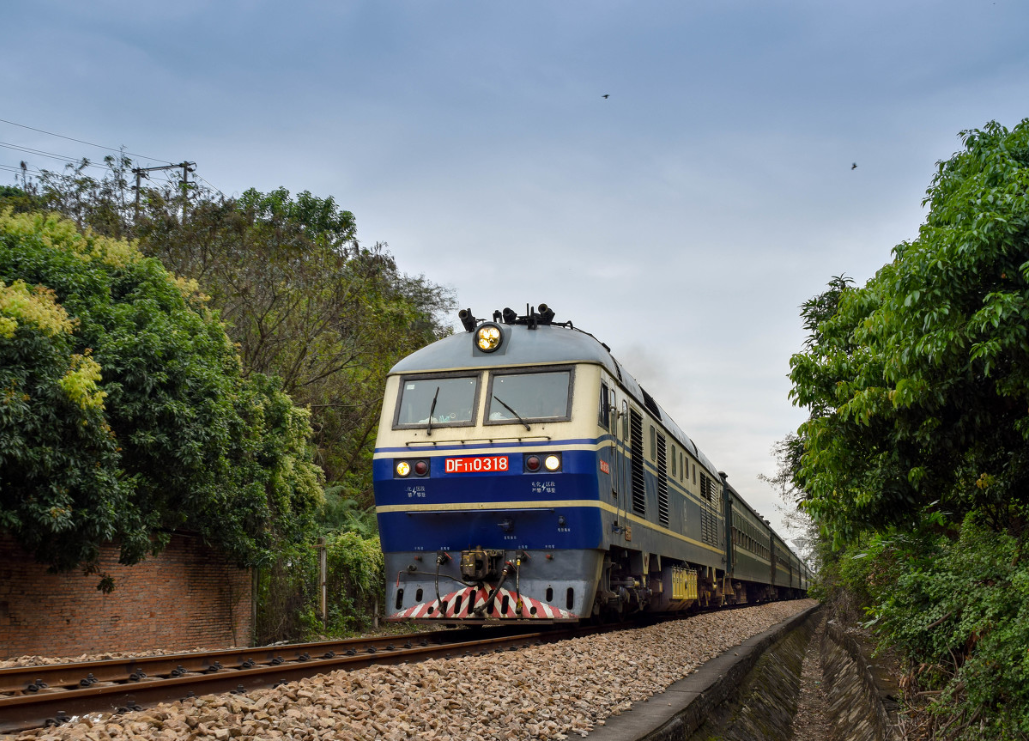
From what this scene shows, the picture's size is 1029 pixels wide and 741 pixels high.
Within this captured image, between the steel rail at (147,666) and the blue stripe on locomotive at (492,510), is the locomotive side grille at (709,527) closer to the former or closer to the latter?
the blue stripe on locomotive at (492,510)

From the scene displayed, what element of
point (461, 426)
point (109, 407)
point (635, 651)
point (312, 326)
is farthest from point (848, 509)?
point (312, 326)

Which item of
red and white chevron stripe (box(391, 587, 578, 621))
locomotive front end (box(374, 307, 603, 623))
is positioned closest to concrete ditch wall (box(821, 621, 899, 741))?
locomotive front end (box(374, 307, 603, 623))

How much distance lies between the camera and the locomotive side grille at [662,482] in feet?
45.7

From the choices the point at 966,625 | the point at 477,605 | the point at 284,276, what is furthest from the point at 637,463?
the point at 284,276

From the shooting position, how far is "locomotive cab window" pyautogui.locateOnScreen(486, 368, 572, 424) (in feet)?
35.0

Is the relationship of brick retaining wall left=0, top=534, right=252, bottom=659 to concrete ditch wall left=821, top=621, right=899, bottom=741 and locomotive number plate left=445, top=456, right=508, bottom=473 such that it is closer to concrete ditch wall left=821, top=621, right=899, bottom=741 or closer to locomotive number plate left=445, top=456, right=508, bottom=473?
locomotive number plate left=445, top=456, right=508, bottom=473

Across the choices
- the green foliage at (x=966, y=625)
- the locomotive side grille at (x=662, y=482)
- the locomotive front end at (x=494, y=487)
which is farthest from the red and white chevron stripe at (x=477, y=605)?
the locomotive side grille at (x=662, y=482)

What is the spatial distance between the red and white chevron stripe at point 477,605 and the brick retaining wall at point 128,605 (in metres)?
5.45

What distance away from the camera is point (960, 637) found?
23.1 ft

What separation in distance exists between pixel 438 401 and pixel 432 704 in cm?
569

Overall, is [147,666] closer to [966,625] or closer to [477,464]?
[477,464]

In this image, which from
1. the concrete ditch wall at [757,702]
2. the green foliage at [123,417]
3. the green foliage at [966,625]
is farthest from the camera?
the green foliage at [123,417]

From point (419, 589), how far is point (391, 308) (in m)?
15.9

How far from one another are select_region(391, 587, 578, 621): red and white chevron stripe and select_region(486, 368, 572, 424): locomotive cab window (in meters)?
2.02
